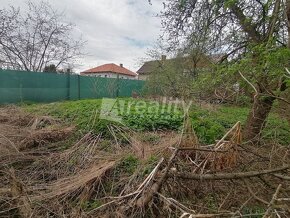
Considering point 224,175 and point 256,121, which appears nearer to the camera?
point 224,175

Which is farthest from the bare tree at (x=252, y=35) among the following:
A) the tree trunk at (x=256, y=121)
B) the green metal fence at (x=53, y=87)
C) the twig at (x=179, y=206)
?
the green metal fence at (x=53, y=87)

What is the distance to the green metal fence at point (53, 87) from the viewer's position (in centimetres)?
968

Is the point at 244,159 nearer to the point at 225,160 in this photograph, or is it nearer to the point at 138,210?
the point at 225,160

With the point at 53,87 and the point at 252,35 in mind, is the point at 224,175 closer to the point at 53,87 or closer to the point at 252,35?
the point at 252,35

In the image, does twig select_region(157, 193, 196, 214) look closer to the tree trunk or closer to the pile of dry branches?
the pile of dry branches

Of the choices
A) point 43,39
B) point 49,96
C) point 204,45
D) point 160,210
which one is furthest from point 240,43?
point 43,39

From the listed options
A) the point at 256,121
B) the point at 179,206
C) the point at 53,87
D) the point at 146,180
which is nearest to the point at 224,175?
the point at 179,206

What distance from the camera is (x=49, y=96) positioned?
37.3 ft

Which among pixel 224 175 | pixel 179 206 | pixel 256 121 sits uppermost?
pixel 256 121

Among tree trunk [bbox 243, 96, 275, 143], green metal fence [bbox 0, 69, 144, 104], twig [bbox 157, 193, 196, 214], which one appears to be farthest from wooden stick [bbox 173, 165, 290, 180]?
green metal fence [bbox 0, 69, 144, 104]

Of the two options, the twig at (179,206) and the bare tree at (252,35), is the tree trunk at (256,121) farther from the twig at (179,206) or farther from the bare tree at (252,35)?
the twig at (179,206)

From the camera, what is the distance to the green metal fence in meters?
9.68

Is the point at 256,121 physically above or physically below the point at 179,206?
above

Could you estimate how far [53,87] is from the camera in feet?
38.0
